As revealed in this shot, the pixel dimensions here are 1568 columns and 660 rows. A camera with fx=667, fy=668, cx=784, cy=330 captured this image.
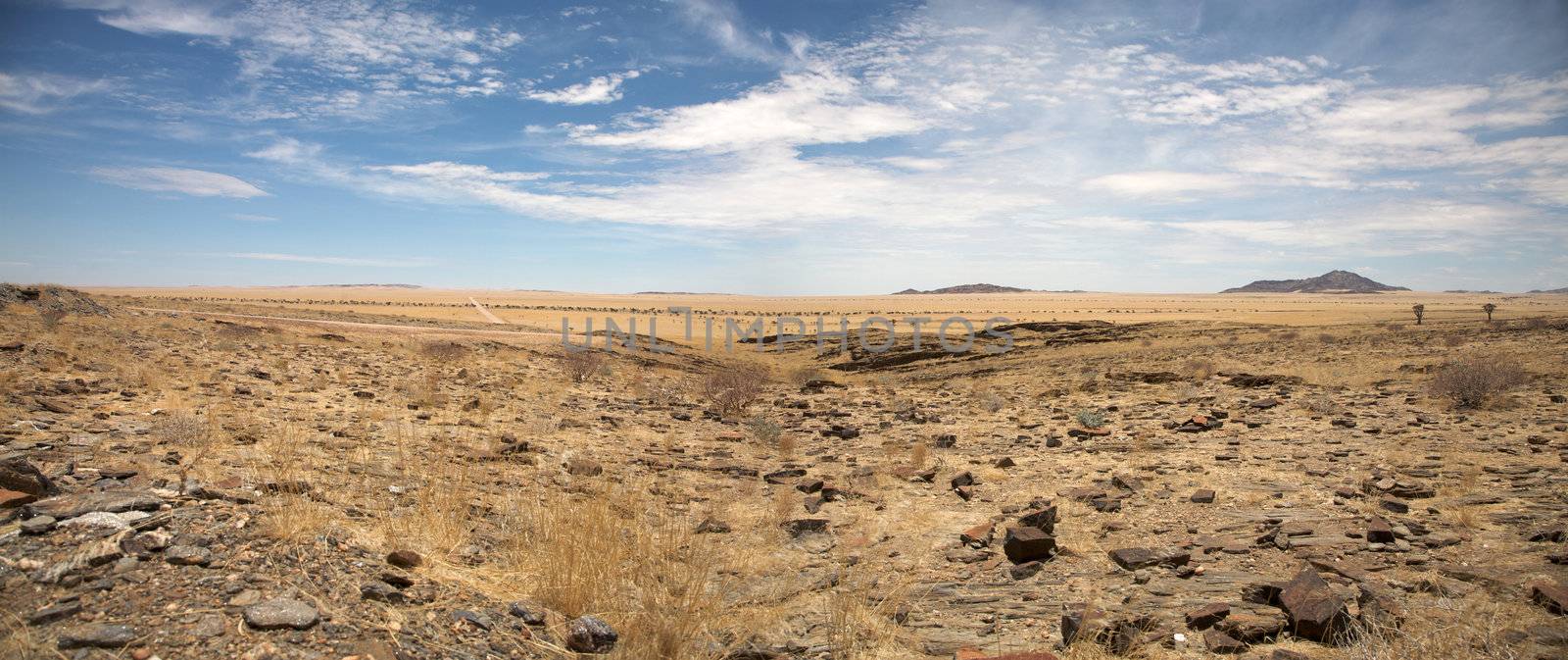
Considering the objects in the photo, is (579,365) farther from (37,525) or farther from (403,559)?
(37,525)

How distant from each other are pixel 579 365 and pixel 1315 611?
17105mm

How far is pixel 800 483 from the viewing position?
838 centimetres

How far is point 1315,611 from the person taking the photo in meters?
3.94

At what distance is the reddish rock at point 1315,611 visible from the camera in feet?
12.7

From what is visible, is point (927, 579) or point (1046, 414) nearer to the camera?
point (927, 579)

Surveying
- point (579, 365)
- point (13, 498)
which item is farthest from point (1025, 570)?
point (579, 365)

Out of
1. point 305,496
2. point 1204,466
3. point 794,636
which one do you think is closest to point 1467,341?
point 1204,466

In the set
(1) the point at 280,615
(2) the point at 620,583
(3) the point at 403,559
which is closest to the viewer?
(1) the point at 280,615

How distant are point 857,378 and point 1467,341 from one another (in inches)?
691

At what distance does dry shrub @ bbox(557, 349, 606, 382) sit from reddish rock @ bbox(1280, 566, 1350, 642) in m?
15.2

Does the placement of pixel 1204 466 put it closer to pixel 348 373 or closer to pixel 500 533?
pixel 500 533

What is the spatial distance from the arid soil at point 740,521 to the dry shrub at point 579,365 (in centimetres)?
354

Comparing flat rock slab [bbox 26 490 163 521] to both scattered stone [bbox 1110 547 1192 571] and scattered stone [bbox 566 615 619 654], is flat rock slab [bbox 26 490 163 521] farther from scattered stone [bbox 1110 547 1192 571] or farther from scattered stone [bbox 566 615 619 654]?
scattered stone [bbox 1110 547 1192 571]

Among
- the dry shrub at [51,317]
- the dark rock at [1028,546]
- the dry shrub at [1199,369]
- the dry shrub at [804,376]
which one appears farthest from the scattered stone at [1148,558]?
the dry shrub at [51,317]
